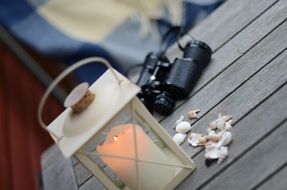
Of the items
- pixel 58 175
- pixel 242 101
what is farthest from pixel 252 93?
pixel 58 175

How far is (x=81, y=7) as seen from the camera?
5.16ft

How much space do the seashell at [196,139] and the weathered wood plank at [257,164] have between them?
0.07 metres

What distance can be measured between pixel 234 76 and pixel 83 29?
2.82 ft

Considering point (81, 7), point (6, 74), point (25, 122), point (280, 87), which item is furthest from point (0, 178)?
point (280, 87)

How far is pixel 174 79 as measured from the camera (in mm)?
807

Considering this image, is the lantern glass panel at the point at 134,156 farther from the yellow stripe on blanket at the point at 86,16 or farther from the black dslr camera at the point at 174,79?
the yellow stripe on blanket at the point at 86,16

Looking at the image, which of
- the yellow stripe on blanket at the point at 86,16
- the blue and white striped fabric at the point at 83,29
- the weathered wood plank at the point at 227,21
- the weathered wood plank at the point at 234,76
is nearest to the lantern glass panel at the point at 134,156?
the weathered wood plank at the point at 234,76

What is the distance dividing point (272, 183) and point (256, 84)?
18 cm

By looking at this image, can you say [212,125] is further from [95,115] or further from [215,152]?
[95,115]

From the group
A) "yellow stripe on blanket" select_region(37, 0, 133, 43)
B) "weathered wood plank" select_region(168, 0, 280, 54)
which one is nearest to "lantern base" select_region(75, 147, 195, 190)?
"weathered wood plank" select_region(168, 0, 280, 54)

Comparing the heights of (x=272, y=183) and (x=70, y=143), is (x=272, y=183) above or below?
below

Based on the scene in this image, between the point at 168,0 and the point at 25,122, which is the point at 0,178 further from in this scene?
the point at 168,0

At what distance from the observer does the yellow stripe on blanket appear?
5.02ft

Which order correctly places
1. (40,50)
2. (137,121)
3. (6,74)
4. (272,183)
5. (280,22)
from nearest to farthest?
1. (272,183)
2. (137,121)
3. (280,22)
4. (40,50)
5. (6,74)
